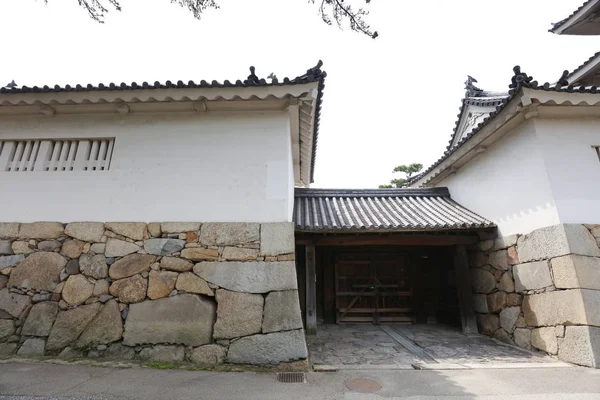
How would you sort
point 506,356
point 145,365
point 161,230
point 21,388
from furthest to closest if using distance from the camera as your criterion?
point 506,356
point 161,230
point 145,365
point 21,388

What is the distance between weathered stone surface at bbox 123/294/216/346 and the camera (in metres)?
4.09

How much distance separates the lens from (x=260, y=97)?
4781 mm

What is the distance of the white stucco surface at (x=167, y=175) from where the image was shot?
4605mm

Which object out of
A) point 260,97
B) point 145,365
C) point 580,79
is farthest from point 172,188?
point 580,79

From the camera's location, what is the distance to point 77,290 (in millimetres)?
4340

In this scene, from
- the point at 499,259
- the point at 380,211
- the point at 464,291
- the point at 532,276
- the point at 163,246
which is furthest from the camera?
the point at 380,211

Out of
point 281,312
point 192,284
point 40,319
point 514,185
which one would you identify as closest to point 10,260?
point 40,319

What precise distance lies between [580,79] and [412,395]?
904 cm

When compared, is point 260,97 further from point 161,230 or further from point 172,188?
point 161,230

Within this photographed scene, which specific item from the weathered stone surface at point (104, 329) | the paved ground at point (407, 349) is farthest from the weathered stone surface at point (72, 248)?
the paved ground at point (407, 349)

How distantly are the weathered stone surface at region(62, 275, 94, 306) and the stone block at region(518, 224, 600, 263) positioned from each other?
23.8 feet

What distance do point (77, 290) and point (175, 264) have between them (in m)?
1.51

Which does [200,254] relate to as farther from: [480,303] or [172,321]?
[480,303]

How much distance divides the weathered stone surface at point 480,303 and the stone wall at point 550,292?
0.14 metres
